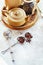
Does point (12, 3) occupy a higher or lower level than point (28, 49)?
higher

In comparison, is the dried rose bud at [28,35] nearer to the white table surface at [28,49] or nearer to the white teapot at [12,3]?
the white table surface at [28,49]

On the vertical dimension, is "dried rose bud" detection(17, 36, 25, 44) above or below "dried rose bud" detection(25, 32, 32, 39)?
below

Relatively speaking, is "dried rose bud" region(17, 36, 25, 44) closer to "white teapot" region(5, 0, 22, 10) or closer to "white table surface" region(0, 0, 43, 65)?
"white table surface" region(0, 0, 43, 65)

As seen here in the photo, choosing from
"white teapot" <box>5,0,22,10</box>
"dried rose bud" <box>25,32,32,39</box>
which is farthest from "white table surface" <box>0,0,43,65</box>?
"white teapot" <box>5,0,22,10</box>

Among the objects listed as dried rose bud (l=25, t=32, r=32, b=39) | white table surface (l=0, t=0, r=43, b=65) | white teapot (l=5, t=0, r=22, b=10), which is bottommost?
white table surface (l=0, t=0, r=43, b=65)

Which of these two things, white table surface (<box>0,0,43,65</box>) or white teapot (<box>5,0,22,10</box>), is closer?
white table surface (<box>0,0,43,65</box>)

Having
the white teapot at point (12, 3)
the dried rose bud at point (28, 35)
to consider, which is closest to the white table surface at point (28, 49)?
the dried rose bud at point (28, 35)

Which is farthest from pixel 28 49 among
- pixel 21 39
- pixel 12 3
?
pixel 12 3

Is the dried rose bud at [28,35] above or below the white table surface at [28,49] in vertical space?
above

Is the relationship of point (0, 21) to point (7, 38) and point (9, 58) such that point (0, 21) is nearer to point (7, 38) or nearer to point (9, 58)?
point (7, 38)

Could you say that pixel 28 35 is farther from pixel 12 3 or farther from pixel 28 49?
pixel 12 3

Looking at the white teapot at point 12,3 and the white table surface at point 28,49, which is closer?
the white table surface at point 28,49

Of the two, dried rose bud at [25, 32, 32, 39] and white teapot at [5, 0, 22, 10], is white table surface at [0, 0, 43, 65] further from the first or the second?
white teapot at [5, 0, 22, 10]
